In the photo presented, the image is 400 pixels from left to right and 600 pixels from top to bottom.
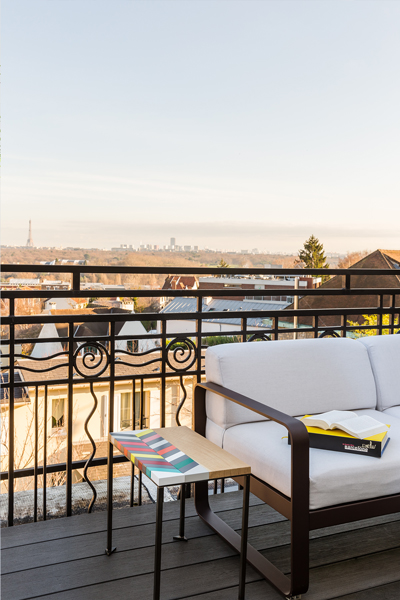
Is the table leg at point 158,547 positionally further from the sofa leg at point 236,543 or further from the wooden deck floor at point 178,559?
the sofa leg at point 236,543

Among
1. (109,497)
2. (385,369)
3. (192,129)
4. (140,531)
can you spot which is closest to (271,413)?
(109,497)

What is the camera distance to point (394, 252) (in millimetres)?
20031

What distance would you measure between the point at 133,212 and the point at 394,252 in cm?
1030

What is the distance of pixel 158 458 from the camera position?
1.58 meters

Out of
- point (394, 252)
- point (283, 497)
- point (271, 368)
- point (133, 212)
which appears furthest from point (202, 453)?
point (394, 252)

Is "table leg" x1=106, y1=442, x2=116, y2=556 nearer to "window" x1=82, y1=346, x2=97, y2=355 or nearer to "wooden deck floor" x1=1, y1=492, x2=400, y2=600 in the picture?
"wooden deck floor" x1=1, y1=492, x2=400, y2=600

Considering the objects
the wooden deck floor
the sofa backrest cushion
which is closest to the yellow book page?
the sofa backrest cushion

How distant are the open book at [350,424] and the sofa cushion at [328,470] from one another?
8 centimetres

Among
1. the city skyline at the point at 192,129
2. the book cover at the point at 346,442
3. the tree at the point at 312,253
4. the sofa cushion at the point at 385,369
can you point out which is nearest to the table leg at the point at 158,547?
the book cover at the point at 346,442

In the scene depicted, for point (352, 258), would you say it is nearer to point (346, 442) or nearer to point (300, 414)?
point (300, 414)

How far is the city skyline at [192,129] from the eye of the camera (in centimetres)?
1703

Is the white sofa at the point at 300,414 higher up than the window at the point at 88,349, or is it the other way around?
the window at the point at 88,349

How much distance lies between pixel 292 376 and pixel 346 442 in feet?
1.49

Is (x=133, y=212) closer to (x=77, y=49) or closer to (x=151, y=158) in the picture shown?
(x=151, y=158)
